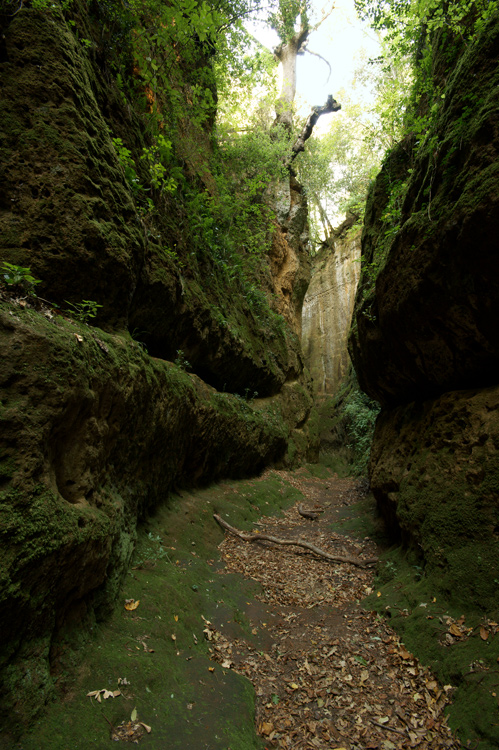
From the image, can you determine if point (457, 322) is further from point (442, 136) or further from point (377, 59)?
point (377, 59)

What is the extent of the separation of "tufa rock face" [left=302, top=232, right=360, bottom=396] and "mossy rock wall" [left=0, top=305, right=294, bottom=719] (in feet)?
76.1

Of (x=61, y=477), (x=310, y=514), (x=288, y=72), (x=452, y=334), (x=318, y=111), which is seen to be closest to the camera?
(x=61, y=477)

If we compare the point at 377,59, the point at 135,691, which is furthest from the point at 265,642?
the point at 377,59

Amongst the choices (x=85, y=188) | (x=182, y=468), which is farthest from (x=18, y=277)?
(x=182, y=468)

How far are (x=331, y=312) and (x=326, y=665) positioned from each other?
87.5 feet

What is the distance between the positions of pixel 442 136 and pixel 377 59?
6.12m

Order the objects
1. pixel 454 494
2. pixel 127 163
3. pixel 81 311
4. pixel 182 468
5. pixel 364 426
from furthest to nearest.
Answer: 1. pixel 364 426
2. pixel 182 468
3. pixel 127 163
4. pixel 454 494
5. pixel 81 311

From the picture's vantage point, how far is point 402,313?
6.54 metres

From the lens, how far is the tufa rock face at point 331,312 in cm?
2712

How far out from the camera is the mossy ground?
8.92 ft

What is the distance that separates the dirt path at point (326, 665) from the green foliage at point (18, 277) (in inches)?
192

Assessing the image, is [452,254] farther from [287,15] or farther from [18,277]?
[287,15]

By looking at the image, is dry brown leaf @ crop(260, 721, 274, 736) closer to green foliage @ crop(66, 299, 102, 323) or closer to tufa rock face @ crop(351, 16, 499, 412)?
green foliage @ crop(66, 299, 102, 323)

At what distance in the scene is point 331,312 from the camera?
28719 mm
